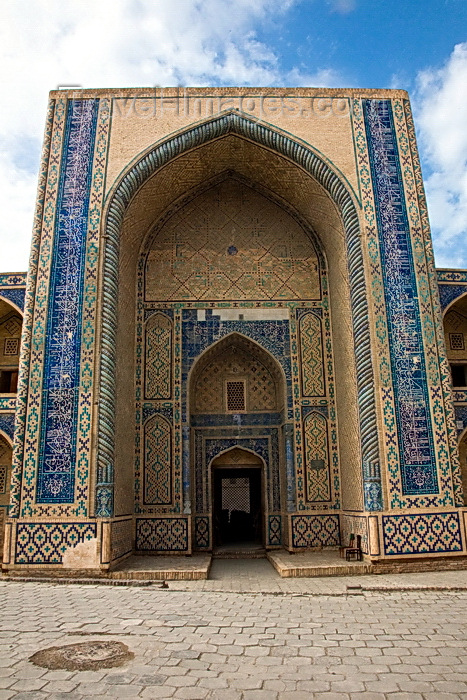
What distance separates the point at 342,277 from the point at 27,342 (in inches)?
184

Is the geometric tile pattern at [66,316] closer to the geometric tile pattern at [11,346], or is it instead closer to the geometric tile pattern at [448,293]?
the geometric tile pattern at [11,346]

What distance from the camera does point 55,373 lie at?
25.2ft

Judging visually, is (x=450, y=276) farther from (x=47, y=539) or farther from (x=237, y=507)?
(x=237, y=507)

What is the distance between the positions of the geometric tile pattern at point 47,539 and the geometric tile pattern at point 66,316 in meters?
0.32

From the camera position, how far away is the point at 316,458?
8992mm

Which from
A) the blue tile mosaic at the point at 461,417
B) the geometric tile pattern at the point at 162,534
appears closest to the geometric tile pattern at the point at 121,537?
Result: the geometric tile pattern at the point at 162,534

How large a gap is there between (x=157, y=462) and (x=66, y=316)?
8.68ft

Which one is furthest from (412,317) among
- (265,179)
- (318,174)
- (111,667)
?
(111,667)

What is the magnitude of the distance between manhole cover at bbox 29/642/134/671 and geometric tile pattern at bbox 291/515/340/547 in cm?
520

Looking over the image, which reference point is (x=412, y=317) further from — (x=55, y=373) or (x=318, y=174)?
(x=55, y=373)

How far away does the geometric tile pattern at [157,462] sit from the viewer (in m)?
8.78

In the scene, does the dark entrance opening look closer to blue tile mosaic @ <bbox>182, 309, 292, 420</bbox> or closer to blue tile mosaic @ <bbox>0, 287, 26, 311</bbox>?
blue tile mosaic @ <bbox>182, 309, 292, 420</bbox>

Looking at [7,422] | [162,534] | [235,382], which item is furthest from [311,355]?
[7,422]

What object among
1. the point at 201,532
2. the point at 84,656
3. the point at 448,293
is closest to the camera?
the point at 84,656
